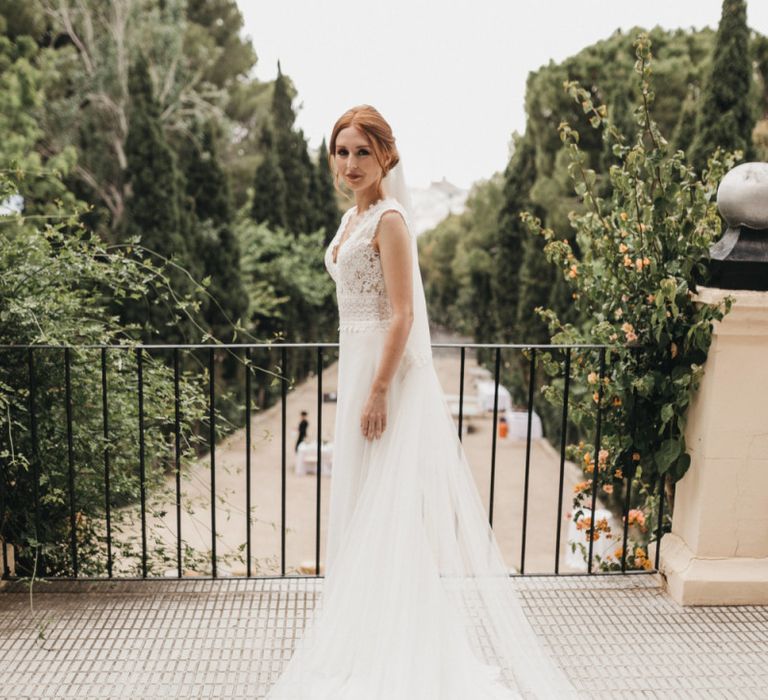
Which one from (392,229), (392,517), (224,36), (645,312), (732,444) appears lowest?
(392,517)

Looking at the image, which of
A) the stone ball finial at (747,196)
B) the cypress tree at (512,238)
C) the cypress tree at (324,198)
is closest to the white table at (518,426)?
the cypress tree at (512,238)

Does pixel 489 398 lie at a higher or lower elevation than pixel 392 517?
lower

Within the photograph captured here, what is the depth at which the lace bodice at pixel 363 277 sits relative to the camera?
225 centimetres

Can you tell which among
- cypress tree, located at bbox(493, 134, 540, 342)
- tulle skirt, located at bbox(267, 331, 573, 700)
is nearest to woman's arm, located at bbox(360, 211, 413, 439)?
tulle skirt, located at bbox(267, 331, 573, 700)

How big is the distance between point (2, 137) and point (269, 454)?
8.32m

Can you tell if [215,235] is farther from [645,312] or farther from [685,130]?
[645,312]

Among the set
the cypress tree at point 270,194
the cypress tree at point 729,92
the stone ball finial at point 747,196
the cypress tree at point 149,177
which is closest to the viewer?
the stone ball finial at point 747,196

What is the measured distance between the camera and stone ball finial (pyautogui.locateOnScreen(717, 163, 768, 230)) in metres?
2.78

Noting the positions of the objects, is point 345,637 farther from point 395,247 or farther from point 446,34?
point 446,34

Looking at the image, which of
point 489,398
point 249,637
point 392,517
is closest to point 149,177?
point 489,398

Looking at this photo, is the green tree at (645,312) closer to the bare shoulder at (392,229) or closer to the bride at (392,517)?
the bride at (392,517)

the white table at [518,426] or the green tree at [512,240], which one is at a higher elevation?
the green tree at [512,240]

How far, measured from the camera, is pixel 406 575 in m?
2.29

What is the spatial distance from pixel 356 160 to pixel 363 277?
338 millimetres
